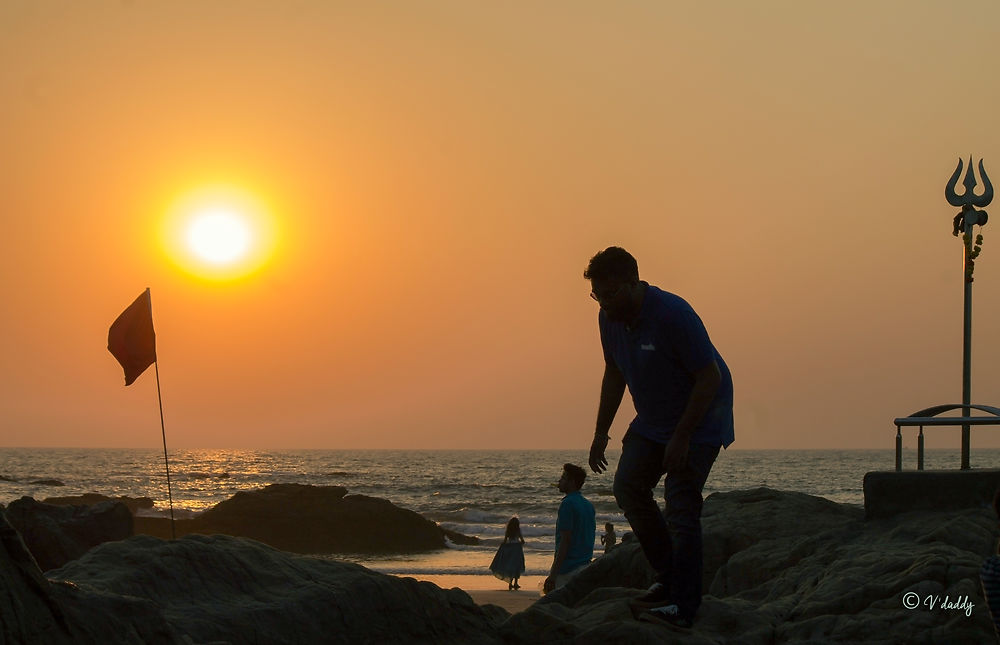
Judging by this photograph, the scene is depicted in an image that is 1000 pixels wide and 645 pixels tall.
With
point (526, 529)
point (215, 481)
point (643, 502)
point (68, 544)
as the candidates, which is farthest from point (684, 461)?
point (215, 481)

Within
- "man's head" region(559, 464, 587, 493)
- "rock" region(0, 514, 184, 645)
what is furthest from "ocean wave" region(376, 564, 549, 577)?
"rock" region(0, 514, 184, 645)

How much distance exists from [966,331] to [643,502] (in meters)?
6.42

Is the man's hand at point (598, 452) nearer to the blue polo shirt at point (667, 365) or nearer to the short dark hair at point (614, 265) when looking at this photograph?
the blue polo shirt at point (667, 365)

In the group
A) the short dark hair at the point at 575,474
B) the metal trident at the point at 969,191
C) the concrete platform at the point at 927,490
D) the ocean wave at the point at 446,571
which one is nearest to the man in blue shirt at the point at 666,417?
the concrete platform at the point at 927,490

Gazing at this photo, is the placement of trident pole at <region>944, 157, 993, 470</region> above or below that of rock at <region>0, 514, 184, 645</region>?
above

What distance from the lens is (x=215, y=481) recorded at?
72.1 metres

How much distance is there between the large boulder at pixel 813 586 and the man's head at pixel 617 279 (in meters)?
1.55

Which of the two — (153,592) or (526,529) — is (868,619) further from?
(526,529)

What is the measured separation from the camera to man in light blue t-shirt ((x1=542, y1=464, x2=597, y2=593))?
881 centimetres

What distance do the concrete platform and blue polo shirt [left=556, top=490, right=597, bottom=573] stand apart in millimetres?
2384

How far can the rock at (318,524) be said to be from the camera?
26.8 m

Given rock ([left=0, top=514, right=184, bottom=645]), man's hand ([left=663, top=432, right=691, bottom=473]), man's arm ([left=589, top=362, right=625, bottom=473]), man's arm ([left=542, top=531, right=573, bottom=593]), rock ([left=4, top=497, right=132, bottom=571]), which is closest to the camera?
rock ([left=0, top=514, right=184, bottom=645])

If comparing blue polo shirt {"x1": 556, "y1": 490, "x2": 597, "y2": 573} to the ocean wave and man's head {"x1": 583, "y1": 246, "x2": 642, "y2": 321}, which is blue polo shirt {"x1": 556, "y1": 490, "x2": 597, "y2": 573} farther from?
the ocean wave

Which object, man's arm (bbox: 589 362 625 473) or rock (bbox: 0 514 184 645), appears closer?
rock (bbox: 0 514 184 645)
